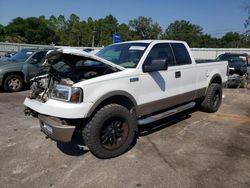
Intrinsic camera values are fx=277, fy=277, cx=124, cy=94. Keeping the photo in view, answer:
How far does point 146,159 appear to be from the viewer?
14.4 feet

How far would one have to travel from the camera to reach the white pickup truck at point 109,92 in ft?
13.2

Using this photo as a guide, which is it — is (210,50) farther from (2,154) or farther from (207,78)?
(2,154)

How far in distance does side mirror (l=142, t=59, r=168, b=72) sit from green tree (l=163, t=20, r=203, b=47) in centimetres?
8238

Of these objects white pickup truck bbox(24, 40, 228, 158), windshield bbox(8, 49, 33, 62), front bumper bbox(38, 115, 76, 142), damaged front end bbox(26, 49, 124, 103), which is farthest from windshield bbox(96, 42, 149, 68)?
windshield bbox(8, 49, 33, 62)

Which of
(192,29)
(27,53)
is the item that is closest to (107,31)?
(192,29)

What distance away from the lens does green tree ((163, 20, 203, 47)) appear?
285ft

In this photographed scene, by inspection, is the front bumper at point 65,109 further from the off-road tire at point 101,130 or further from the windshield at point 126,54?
the windshield at point 126,54

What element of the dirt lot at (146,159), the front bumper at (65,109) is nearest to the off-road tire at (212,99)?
the dirt lot at (146,159)

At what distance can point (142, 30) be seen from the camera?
299ft

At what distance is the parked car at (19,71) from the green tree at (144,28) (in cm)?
8017

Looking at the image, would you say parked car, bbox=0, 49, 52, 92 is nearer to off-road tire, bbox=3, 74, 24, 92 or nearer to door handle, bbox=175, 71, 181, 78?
off-road tire, bbox=3, 74, 24, 92

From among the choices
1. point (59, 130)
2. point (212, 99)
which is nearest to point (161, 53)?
point (212, 99)

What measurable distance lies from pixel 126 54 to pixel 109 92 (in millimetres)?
1310

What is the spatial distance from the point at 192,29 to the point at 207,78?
291 ft
